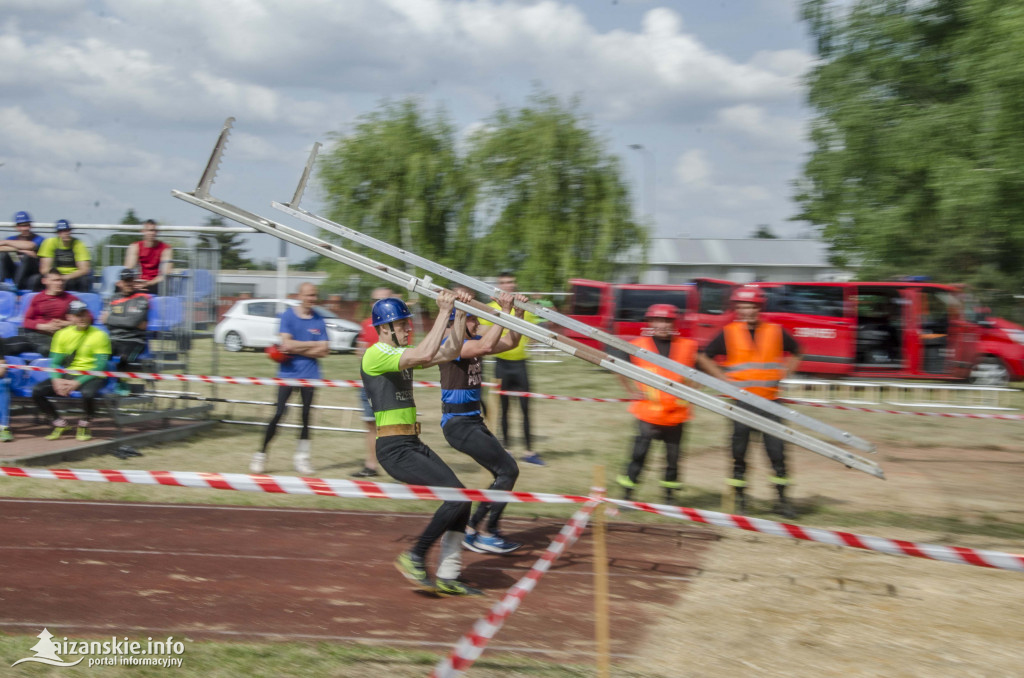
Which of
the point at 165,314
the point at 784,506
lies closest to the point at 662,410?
the point at 784,506

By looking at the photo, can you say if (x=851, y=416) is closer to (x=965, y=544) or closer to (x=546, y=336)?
(x=965, y=544)

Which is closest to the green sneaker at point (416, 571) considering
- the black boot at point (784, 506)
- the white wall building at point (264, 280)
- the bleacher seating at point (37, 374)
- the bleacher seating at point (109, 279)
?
the black boot at point (784, 506)

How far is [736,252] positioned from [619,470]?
145ft

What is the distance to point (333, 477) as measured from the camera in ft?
32.0

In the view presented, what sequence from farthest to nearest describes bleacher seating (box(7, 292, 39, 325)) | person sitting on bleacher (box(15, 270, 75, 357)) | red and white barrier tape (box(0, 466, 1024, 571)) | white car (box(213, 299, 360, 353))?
white car (box(213, 299, 360, 353))
bleacher seating (box(7, 292, 39, 325))
person sitting on bleacher (box(15, 270, 75, 357))
red and white barrier tape (box(0, 466, 1024, 571))

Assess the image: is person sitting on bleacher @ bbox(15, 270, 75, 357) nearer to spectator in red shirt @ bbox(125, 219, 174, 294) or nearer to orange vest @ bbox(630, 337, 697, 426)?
spectator in red shirt @ bbox(125, 219, 174, 294)

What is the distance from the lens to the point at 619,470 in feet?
33.2

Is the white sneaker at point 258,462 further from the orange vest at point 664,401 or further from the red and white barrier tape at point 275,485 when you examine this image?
the red and white barrier tape at point 275,485

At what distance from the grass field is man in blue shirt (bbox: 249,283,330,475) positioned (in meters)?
0.38

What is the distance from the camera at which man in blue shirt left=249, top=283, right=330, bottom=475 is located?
950 cm

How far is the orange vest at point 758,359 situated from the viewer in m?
7.84

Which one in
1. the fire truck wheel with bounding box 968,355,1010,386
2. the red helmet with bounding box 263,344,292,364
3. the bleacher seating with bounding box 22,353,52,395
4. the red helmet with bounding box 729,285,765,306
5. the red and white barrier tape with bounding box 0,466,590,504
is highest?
the red helmet with bounding box 729,285,765,306

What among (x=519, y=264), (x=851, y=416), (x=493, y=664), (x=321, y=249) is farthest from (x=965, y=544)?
(x=519, y=264)

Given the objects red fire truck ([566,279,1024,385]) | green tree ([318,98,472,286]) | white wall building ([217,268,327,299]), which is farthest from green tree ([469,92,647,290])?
red fire truck ([566,279,1024,385])
